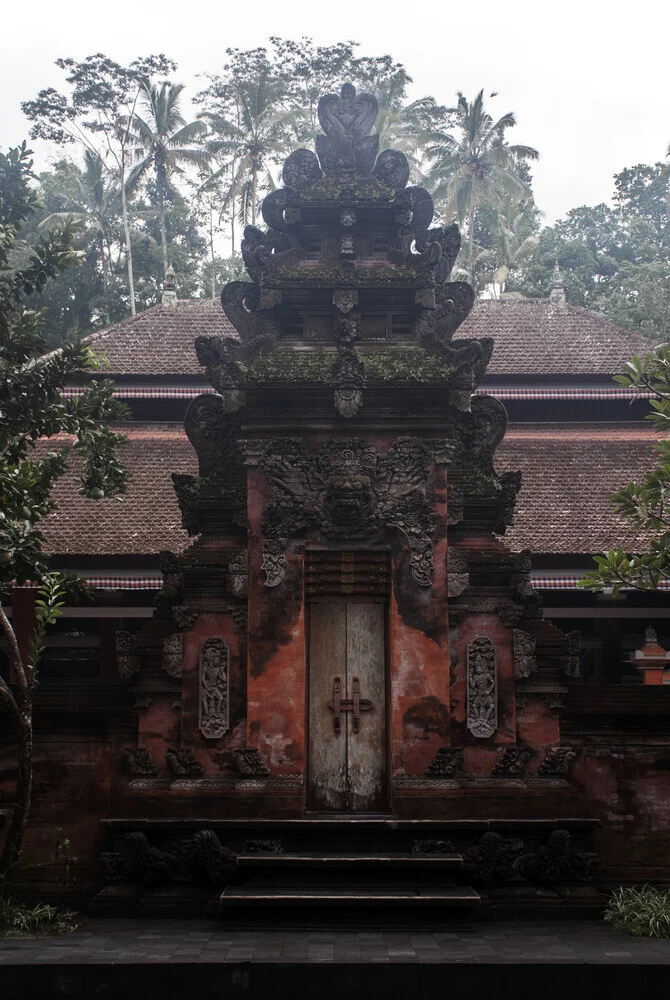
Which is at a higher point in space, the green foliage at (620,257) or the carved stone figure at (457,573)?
the green foliage at (620,257)

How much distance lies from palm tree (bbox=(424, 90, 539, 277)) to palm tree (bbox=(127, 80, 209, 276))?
9685 millimetres

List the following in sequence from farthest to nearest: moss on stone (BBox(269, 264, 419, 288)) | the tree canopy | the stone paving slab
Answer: moss on stone (BBox(269, 264, 419, 288))
the tree canopy
the stone paving slab

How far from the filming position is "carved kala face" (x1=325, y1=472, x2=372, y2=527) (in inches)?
465

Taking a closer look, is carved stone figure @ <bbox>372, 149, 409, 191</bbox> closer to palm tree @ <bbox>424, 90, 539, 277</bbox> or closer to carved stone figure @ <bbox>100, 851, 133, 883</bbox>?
carved stone figure @ <bbox>100, 851, 133, 883</bbox>

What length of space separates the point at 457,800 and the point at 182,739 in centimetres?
289

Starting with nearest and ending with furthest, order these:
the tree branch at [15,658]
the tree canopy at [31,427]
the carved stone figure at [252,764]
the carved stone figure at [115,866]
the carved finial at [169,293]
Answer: the tree branch at [15,658] < the tree canopy at [31,427] < the carved stone figure at [115,866] < the carved stone figure at [252,764] < the carved finial at [169,293]

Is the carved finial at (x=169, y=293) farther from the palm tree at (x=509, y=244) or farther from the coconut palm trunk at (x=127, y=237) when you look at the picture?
the palm tree at (x=509, y=244)

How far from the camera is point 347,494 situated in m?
11.8

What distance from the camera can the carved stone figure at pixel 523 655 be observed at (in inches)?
468

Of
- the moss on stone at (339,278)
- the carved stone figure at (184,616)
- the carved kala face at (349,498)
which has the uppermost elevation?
the moss on stone at (339,278)

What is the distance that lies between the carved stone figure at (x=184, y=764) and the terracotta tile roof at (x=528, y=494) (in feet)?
16.0

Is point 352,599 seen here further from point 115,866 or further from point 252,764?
point 115,866

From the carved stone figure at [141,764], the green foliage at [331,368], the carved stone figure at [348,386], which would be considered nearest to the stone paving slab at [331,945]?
the carved stone figure at [141,764]

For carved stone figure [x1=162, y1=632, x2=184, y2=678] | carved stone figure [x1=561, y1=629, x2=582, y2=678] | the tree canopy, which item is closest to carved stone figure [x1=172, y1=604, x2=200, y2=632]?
carved stone figure [x1=162, y1=632, x2=184, y2=678]
